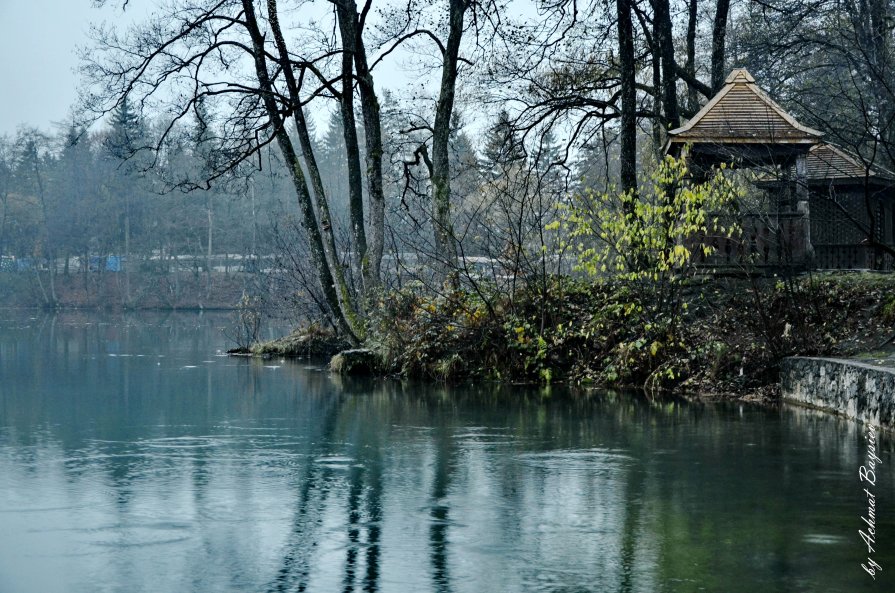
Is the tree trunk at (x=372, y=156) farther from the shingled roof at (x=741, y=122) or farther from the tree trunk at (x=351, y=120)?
the shingled roof at (x=741, y=122)

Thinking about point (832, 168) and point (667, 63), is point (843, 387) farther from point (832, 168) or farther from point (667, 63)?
point (832, 168)

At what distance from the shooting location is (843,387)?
1375 centimetres

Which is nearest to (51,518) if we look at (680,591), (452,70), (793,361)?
(680,591)

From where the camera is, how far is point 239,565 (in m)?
6.41

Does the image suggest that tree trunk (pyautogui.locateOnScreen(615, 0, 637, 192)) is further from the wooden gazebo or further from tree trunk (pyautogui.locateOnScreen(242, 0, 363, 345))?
tree trunk (pyautogui.locateOnScreen(242, 0, 363, 345))

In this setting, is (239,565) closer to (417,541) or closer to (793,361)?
(417,541)

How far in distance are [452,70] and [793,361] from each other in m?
10.6

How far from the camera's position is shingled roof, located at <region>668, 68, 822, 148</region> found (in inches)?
812
